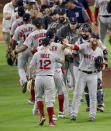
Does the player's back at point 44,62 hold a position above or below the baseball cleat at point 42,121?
above

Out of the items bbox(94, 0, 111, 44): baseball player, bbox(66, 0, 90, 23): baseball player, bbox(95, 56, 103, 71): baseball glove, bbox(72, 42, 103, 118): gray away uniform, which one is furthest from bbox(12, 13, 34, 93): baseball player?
bbox(94, 0, 111, 44): baseball player

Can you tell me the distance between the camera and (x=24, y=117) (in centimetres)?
1503

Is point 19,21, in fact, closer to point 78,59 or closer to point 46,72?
point 78,59

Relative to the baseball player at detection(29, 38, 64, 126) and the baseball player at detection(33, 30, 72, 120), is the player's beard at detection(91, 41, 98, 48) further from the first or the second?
the baseball player at detection(29, 38, 64, 126)

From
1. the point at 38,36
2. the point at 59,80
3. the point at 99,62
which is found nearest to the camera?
the point at 99,62

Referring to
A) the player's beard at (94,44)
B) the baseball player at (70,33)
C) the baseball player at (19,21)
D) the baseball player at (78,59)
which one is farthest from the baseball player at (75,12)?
the player's beard at (94,44)

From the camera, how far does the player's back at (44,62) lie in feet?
44.6

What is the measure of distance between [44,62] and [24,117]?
190cm

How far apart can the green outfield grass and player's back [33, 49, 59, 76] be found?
109cm

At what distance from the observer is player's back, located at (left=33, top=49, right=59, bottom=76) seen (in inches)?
535

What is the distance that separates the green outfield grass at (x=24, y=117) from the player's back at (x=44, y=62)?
109cm

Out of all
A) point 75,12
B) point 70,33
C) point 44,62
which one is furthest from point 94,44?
point 75,12

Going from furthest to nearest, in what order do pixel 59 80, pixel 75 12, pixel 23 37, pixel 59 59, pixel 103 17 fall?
pixel 103 17, pixel 75 12, pixel 23 37, pixel 59 80, pixel 59 59

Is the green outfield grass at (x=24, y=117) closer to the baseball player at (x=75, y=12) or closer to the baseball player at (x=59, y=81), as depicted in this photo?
the baseball player at (x=59, y=81)
